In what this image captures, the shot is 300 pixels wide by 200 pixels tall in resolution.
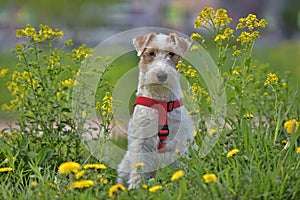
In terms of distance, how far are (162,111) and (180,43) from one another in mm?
488

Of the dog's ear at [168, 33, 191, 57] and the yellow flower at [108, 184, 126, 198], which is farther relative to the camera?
the dog's ear at [168, 33, 191, 57]

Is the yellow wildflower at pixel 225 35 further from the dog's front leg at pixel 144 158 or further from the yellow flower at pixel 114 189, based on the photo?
the yellow flower at pixel 114 189

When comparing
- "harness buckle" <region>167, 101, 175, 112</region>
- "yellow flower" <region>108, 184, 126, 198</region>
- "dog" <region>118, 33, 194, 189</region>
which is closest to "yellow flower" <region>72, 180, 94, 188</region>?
"yellow flower" <region>108, 184, 126, 198</region>

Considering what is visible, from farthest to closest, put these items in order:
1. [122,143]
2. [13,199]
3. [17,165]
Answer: [122,143], [17,165], [13,199]

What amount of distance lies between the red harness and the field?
176 millimetres

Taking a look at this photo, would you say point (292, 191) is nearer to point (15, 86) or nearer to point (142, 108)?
point (142, 108)

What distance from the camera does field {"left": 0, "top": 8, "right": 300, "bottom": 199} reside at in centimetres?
349

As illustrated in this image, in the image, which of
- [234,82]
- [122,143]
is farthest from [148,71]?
[122,143]

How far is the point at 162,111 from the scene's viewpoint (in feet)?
14.3

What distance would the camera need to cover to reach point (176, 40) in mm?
4340

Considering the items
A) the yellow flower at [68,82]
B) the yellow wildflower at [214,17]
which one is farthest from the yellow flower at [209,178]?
the yellow flower at [68,82]

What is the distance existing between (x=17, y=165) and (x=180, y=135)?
1.19 metres

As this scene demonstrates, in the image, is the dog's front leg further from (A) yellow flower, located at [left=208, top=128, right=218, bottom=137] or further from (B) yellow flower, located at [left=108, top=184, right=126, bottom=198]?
(B) yellow flower, located at [left=108, top=184, right=126, bottom=198]

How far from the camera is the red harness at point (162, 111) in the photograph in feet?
14.3
